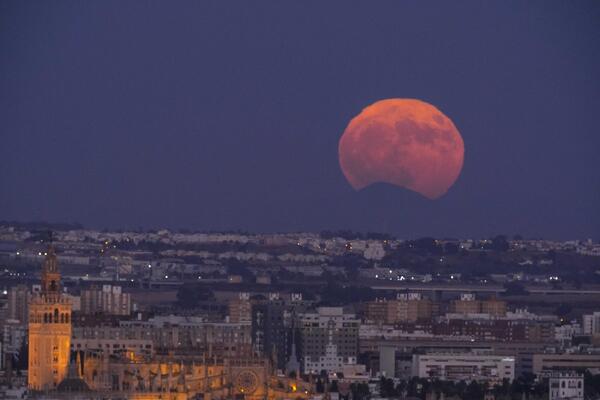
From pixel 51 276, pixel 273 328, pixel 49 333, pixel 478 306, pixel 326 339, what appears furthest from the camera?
pixel 478 306

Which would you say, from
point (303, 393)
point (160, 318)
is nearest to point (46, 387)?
point (303, 393)

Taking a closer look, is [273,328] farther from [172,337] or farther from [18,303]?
[172,337]

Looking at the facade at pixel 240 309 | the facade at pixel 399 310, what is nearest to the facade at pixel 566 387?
the facade at pixel 240 309

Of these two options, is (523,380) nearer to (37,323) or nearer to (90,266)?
(37,323)

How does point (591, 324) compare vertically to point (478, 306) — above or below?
below

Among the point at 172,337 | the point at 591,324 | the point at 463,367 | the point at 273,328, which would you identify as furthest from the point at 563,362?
the point at 591,324

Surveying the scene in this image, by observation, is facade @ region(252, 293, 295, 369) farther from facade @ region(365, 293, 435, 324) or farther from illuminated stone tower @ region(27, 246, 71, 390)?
illuminated stone tower @ region(27, 246, 71, 390)

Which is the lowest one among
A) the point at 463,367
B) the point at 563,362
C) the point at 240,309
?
the point at 463,367
